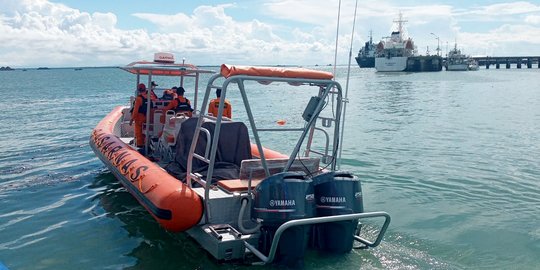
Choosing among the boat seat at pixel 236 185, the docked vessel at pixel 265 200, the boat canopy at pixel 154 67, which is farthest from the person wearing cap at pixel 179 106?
the boat seat at pixel 236 185

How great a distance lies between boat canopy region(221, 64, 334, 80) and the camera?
5.07m

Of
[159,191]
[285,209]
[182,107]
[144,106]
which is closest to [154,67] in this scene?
[144,106]

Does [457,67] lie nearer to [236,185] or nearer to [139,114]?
[139,114]

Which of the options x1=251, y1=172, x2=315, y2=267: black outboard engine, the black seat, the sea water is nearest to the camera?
x1=251, y1=172, x2=315, y2=267: black outboard engine

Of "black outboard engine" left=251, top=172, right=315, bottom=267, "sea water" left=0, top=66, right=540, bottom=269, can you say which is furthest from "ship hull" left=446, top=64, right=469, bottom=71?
"black outboard engine" left=251, top=172, right=315, bottom=267

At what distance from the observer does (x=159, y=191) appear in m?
5.67

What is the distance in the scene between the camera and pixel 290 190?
4.88 metres

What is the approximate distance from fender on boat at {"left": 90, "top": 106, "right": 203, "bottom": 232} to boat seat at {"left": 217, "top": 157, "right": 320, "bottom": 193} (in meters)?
0.40

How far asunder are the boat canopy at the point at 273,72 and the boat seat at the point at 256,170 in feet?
3.22

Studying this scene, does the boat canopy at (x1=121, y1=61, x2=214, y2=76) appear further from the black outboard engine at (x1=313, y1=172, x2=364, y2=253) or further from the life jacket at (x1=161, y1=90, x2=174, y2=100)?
→ the black outboard engine at (x1=313, y1=172, x2=364, y2=253)

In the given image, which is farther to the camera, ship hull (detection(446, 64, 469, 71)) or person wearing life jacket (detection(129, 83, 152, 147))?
ship hull (detection(446, 64, 469, 71))

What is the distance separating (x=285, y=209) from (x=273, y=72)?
1.42 m

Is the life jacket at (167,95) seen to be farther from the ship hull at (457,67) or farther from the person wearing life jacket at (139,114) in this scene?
the ship hull at (457,67)

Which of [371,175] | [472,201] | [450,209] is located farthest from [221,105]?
[371,175]
